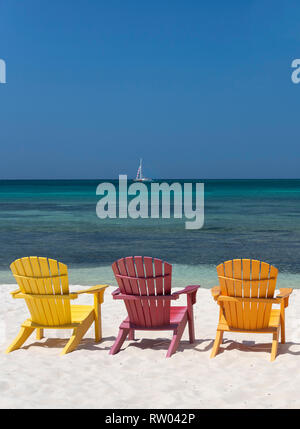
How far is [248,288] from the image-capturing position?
4.65 metres

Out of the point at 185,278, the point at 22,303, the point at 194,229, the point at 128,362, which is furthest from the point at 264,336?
the point at 194,229

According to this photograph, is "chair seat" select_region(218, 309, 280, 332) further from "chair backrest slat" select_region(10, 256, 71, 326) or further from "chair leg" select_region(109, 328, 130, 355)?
"chair backrest slat" select_region(10, 256, 71, 326)

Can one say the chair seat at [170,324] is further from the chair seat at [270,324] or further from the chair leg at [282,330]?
the chair leg at [282,330]

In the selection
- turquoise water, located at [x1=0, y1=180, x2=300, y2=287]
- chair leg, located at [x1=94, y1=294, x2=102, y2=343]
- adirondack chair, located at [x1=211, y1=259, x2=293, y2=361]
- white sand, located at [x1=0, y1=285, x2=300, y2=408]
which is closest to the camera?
white sand, located at [x1=0, y1=285, x2=300, y2=408]

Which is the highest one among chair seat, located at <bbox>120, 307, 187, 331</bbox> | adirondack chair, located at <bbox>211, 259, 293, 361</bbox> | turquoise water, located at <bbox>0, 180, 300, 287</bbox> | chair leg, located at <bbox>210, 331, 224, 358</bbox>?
adirondack chair, located at <bbox>211, 259, 293, 361</bbox>

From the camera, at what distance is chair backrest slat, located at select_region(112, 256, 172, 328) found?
4.71m

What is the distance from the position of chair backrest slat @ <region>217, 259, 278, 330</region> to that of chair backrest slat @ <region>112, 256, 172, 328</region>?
0.56 meters

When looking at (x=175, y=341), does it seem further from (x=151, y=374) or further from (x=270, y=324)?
(x=270, y=324)

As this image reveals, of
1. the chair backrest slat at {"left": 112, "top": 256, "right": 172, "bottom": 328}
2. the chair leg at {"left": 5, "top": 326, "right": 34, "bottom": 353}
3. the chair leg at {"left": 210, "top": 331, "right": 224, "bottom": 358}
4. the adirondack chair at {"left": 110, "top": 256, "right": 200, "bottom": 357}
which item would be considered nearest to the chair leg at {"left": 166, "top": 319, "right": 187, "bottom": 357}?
the adirondack chair at {"left": 110, "top": 256, "right": 200, "bottom": 357}

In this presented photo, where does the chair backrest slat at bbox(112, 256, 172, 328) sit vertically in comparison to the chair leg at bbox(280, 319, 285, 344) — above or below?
above

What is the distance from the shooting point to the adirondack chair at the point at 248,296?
4.61 m

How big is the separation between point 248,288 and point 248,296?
0.09m

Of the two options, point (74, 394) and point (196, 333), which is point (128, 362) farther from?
point (196, 333)

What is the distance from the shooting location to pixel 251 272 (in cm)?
461
